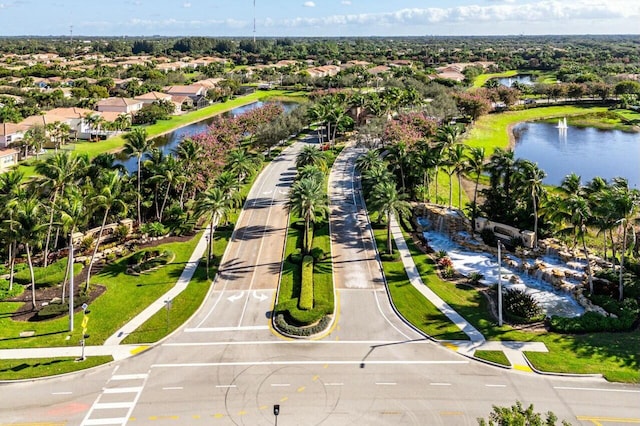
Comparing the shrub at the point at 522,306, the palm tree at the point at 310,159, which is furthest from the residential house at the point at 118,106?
the shrub at the point at 522,306

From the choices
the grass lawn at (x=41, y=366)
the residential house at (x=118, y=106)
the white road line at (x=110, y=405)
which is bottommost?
the white road line at (x=110, y=405)

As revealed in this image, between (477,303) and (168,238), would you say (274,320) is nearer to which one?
Result: (477,303)

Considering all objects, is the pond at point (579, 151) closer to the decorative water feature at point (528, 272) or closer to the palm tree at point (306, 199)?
the decorative water feature at point (528, 272)

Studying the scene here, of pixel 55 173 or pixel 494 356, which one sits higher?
pixel 55 173

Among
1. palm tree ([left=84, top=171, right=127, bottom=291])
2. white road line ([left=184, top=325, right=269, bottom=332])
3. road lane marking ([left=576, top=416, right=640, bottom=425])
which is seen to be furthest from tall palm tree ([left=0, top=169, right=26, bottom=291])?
road lane marking ([left=576, top=416, right=640, bottom=425])

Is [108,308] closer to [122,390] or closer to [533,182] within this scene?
[122,390]

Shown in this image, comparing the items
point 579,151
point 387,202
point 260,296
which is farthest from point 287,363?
point 579,151

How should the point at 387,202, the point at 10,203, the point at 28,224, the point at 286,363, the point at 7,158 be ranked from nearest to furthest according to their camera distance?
1. the point at 286,363
2. the point at 28,224
3. the point at 10,203
4. the point at 387,202
5. the point at 7,158
